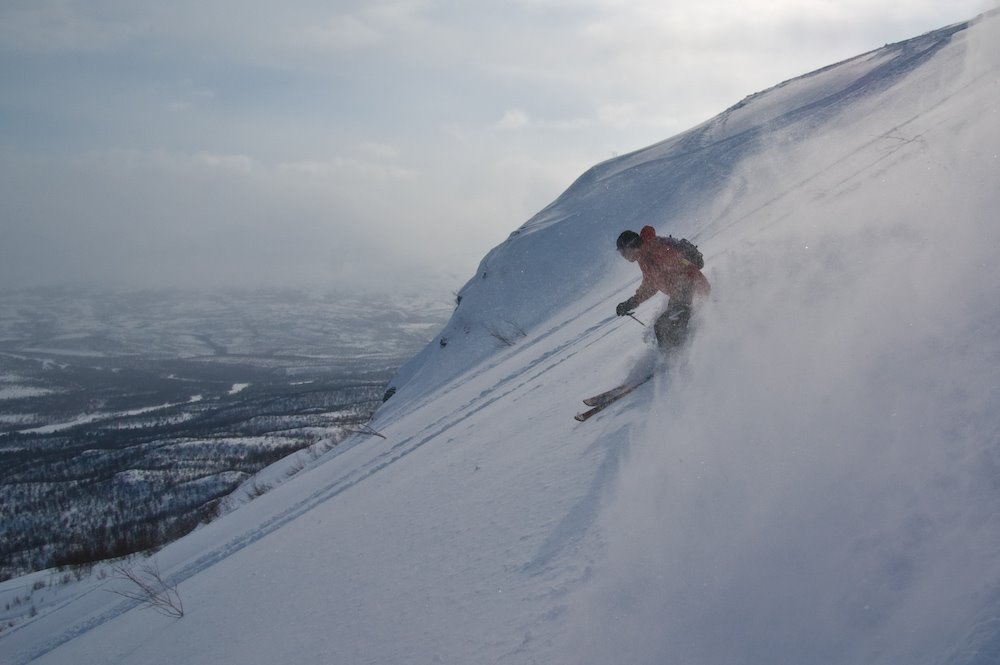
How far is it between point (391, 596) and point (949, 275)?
3796mm

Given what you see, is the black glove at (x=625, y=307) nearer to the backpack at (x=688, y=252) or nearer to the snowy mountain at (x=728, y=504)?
the snowy mountain at (x=728, y=504)

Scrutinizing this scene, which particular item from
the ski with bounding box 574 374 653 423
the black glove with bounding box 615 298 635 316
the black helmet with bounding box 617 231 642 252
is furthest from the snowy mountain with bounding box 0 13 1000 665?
the black helmet with bounding box 617 231 642 252

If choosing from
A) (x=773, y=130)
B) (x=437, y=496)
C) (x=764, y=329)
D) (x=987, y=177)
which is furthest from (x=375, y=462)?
(x=773, y=130)

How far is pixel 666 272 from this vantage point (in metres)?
5.85

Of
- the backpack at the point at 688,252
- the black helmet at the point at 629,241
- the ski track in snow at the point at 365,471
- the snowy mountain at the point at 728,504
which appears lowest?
the snowy mountain at the point at 728,504

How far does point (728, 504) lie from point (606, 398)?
2488 mm

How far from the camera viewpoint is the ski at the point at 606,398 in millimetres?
5250

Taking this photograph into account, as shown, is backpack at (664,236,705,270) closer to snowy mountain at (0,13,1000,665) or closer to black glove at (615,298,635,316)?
snowy mountain at (0,13,1000,665)

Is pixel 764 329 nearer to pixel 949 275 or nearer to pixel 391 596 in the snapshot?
pixel 949 275

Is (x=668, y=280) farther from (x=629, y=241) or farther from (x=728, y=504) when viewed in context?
(x=728, y=504)

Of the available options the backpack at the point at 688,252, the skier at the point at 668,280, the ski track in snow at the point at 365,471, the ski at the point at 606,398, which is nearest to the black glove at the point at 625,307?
the skier at the point at 668,280

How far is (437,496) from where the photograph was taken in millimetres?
5305

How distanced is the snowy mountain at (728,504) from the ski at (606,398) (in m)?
0.17

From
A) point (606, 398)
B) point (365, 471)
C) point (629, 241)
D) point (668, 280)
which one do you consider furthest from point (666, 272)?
point (365, 471)
